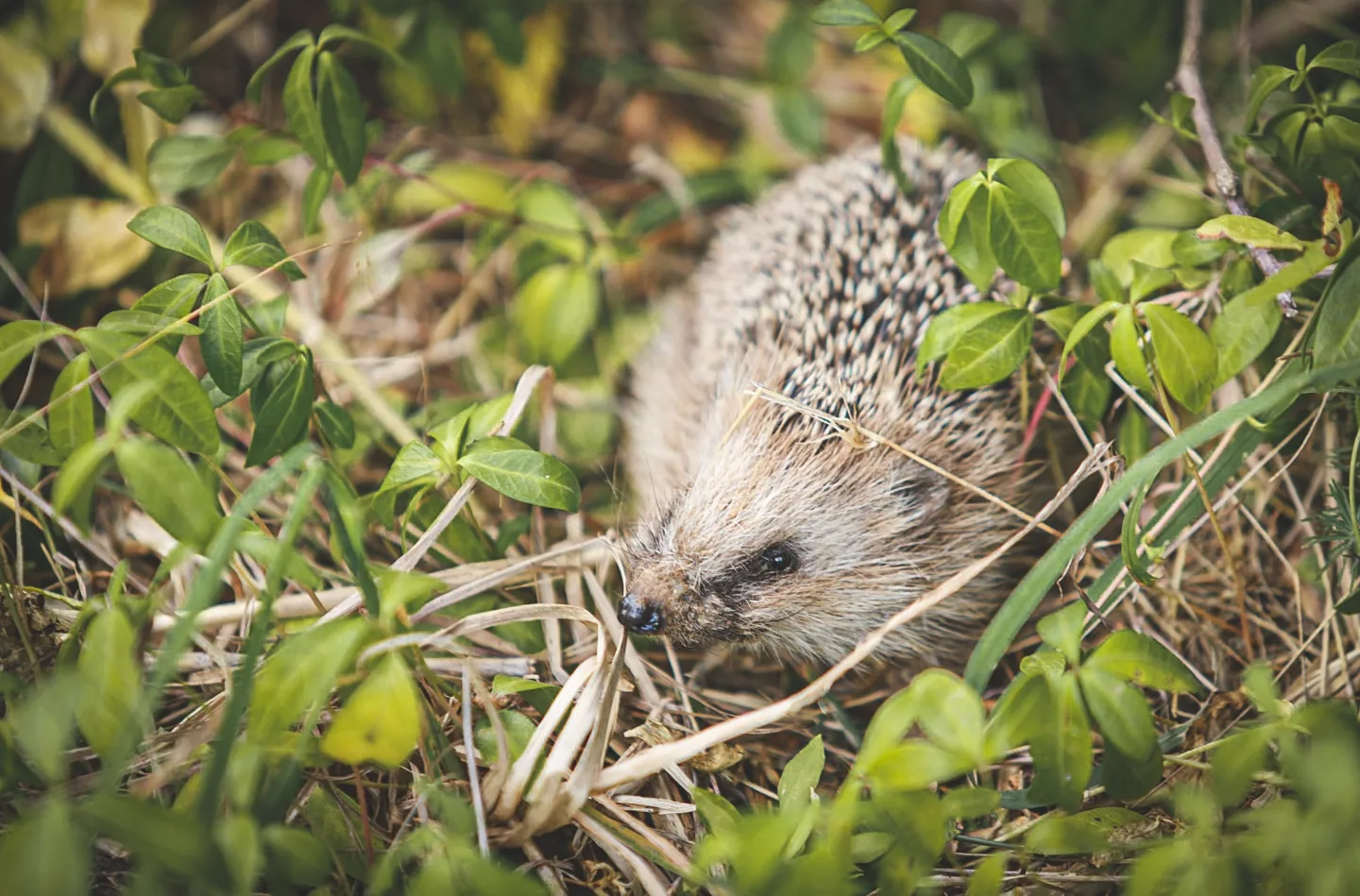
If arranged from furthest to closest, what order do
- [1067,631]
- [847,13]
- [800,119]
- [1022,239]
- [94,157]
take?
1. [800,119]
2. [94,157]
3. [847,13]
4. [1022,239]
5. [1067,631]

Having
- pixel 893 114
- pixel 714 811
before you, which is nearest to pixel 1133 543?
pixel 714 811

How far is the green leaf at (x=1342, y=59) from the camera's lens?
2.03 m

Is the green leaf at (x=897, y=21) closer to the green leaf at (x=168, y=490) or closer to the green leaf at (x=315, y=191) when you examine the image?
the green leaf at (x=315, y=191)

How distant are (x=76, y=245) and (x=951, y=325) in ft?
8.59

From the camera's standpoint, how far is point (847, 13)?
2.21 m

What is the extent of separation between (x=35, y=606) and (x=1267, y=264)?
2937 mm

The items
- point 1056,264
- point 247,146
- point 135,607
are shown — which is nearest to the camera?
point 135,607

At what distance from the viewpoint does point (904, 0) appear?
3719 millimetres

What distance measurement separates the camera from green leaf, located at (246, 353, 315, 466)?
2.05 metres

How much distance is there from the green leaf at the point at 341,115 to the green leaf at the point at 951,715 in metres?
1.92

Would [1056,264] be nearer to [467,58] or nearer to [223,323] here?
[223,323]

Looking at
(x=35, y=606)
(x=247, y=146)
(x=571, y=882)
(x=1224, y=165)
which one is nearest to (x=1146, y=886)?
(x=571, y=882)

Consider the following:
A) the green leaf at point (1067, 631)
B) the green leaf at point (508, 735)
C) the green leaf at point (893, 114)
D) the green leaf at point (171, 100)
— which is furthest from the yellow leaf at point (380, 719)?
the green leaf at point (893, 114)

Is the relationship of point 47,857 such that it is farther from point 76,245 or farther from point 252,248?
point 76,245
